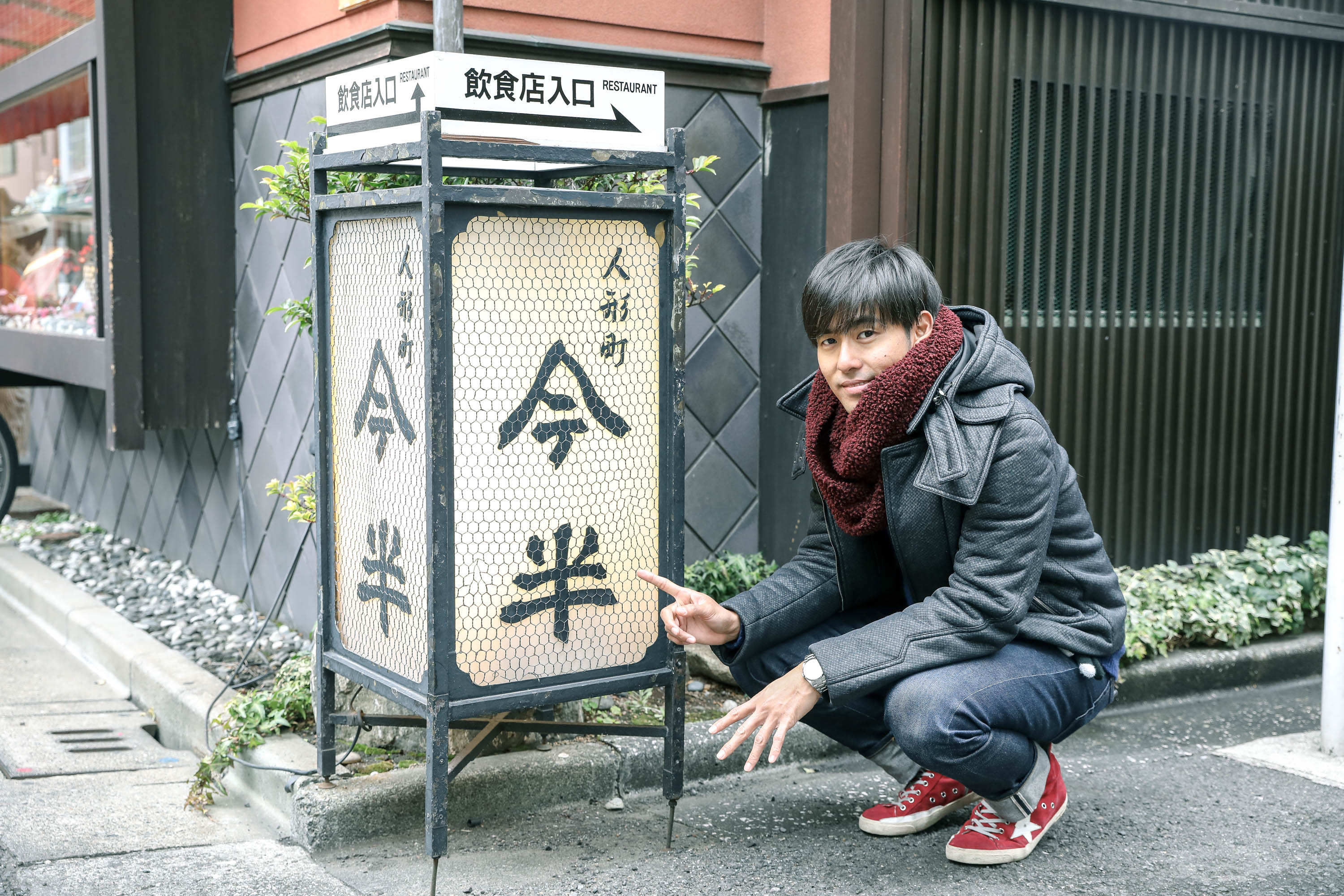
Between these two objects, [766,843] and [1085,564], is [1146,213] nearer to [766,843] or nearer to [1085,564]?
[1085,564]

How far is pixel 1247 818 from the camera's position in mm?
3490

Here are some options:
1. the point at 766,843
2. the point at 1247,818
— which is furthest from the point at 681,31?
the point at 1247,818

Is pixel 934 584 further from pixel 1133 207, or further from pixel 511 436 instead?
pixel 1133 207

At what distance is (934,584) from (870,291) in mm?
754

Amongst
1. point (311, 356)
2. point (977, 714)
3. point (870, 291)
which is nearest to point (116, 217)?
point (311, 356)

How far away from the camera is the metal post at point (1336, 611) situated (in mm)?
3887

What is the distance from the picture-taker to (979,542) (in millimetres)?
2920

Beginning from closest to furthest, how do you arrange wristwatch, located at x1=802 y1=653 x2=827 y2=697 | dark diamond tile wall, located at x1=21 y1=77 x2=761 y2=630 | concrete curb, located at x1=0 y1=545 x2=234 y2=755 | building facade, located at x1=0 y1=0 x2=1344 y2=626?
1. wristwatch, located at x1=802 y1=653 x2=827 y2=697
2. concrete curb, located at x1=0 y1=545 x2=234 y2=755
3. building facade, located at x1=0 y1=0 x2=1344 y2=626
4. dark diamond tile wall, located at x1=21 y1=77 x2=761 y2=630

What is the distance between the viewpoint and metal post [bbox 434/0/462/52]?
329cm

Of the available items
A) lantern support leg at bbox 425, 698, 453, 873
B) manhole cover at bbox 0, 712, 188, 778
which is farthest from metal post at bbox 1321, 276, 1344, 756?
manhole cover at bbox 0, 712, 188, 778

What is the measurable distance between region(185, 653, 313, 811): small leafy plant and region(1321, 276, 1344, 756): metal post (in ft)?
10.2

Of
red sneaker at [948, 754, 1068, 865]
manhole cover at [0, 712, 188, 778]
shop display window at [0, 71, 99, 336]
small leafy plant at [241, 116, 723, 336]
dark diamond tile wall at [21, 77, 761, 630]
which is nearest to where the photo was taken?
red sneaker at [948, 754, 1068, 865]

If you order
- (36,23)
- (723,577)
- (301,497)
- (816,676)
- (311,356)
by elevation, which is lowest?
(723,577)

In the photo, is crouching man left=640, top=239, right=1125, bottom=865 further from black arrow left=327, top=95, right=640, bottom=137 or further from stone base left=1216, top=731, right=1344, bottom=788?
stone base left=1216, top=731, right=1344, bottom=788
